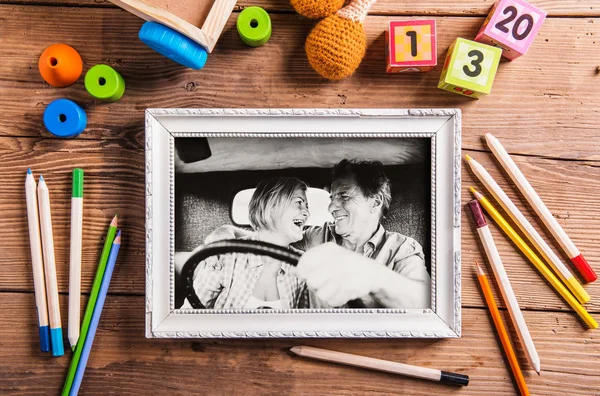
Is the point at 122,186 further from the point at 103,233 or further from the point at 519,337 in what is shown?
the point at 519,337

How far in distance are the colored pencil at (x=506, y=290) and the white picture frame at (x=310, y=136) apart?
3 centimetres

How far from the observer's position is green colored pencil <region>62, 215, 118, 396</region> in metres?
0.54

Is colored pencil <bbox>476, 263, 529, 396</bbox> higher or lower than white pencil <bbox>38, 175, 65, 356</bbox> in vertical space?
lower

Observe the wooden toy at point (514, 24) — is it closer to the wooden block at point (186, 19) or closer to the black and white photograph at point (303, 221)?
the black and white photograph at point (303, 221)

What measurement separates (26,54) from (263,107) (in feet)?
1.01

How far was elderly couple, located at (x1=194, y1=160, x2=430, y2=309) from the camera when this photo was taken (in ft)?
1.77

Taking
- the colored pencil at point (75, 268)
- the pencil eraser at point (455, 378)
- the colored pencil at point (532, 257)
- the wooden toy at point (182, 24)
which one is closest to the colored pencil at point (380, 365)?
the pencil eraser at point (455, 378)

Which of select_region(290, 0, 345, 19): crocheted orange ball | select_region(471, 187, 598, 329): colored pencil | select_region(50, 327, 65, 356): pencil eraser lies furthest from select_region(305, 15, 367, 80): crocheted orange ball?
select_region(50, 327, 65, 356): pencil eraser

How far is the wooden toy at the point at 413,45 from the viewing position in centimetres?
52

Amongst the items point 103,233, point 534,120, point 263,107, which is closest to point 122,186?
point 103,233

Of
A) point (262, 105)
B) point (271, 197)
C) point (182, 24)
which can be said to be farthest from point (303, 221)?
point (182, 24)

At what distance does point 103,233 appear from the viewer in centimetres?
56

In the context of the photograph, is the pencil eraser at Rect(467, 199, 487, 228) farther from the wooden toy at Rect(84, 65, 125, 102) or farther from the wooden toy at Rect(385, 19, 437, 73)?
the wooden toy at Rect(84, 65, 125, 102)

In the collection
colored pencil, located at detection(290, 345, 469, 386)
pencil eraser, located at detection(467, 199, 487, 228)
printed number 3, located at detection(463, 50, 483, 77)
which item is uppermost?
printed number 3, located at detection(463, 50, 483, 77)
